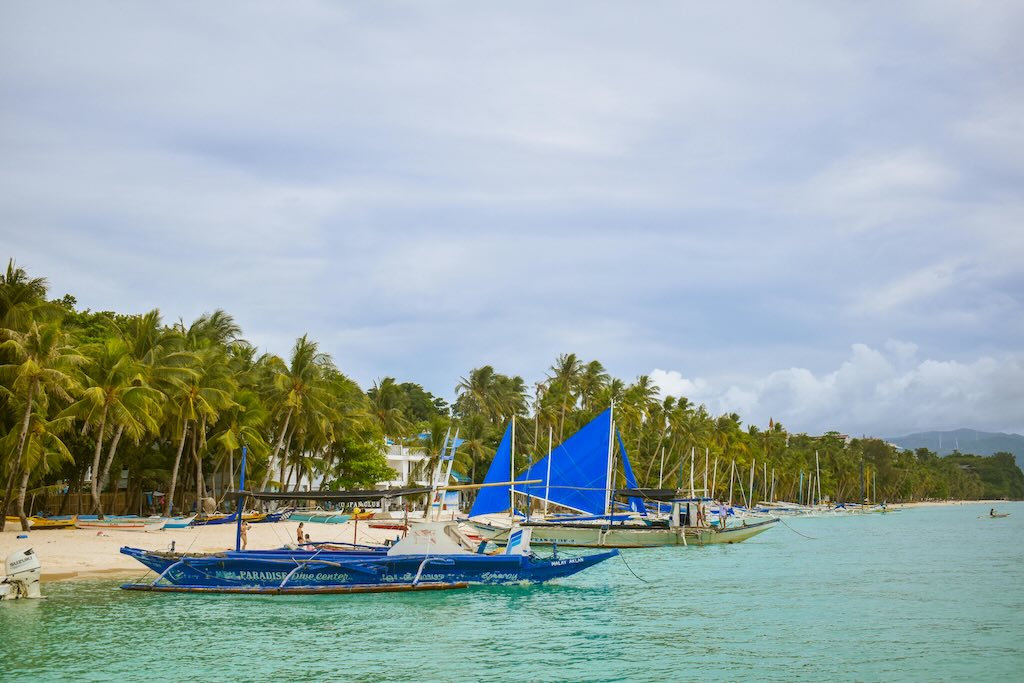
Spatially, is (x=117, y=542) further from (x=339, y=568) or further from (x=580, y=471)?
(x=580, y=471)

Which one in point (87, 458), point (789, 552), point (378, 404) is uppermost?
point (378, 404)

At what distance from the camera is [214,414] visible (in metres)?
46.2

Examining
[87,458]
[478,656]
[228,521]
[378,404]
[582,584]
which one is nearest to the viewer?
[478,656]

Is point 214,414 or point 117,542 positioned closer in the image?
point 117,542

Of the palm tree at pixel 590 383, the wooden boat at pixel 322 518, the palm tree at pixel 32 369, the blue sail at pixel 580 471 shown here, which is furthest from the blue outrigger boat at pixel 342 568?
the palm tree at pixel 590 383

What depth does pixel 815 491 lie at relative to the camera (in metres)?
136

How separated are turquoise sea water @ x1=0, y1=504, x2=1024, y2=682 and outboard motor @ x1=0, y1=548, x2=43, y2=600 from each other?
0.71 metres

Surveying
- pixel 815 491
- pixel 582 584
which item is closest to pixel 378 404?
pixel 582 584

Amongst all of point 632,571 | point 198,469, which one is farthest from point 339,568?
point 198,469

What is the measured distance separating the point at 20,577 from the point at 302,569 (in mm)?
6790

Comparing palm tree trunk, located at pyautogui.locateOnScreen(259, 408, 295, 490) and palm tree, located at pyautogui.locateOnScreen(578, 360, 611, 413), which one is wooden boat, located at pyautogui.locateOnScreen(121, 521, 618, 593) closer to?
palm tree trunk, located at pyautogui.locateOnScreen(259, 408, 295, 490)

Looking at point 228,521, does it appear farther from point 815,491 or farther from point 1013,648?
point 815,491

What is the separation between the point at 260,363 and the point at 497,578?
38324 mm

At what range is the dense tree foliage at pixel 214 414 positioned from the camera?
3597 cm
